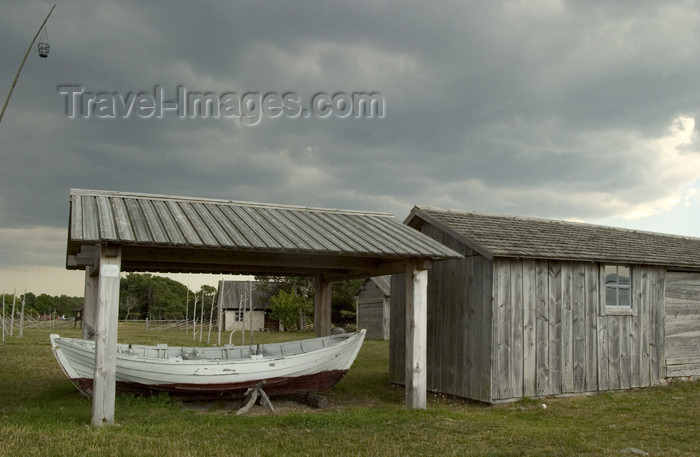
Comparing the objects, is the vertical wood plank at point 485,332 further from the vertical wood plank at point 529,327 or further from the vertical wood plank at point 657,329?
the vertical wood plank at point 657,329

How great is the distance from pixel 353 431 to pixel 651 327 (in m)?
10.4

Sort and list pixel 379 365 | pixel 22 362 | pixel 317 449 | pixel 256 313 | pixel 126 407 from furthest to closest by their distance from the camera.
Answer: pixel 256 313
pixel 379 365
pixel 22 362
pixel 126 407
pixel 317 449

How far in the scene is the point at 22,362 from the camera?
20.8 metres

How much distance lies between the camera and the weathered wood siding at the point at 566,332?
14.1 m

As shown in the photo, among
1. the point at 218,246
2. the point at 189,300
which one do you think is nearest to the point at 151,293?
the point at 189,300

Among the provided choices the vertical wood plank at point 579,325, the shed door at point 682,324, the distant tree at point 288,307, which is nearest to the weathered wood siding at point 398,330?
the vertical wood plank at point 579,325

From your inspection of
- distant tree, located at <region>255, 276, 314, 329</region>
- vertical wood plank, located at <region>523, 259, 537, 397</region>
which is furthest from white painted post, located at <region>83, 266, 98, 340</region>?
distant tree, located at <region>255, 276, 314, 329</region>

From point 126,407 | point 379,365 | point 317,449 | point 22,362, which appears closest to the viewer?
point 317,449

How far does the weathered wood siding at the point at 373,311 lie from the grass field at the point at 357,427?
23.0 m

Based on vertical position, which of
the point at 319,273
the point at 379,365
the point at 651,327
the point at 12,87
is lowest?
the point at 379,365

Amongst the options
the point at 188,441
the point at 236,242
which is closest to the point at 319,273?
the point at 236,242

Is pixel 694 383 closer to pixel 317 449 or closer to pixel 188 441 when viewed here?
pixel 317 449

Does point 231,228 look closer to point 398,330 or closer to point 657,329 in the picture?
point 398,330

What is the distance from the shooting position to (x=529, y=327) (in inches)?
570
